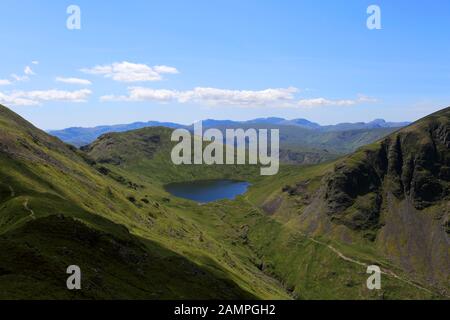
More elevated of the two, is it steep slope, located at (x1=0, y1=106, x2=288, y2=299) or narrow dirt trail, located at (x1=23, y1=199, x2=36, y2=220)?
narrow dirt trail, located at (x1=23, y1=199, x2=36, y2=220)

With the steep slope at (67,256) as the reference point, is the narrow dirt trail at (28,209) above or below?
above

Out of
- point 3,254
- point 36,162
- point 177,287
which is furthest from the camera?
point 36,162

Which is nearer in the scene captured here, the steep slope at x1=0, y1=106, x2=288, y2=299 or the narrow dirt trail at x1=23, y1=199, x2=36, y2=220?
the steep slope at x1=0, y1=106, x2=288, y2=299

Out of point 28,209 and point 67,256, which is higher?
point 28,209

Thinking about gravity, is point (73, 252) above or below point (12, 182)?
below

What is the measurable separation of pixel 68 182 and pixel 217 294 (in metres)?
110

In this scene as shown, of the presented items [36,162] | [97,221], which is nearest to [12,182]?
[97,221]

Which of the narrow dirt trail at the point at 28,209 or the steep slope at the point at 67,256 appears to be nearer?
the steep slope at the point at 67,256

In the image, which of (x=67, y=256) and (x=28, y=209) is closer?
(x=67, y=256)

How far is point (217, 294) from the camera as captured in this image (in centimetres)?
11150
